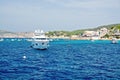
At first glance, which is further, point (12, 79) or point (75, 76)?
point (75, 76)

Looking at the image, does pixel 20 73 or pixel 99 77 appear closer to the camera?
pixel 99 77

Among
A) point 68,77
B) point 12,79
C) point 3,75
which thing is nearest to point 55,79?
point 68,77

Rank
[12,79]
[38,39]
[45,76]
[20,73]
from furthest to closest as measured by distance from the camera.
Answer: [38,39] → [20,73] → [45,76] → [12,79]

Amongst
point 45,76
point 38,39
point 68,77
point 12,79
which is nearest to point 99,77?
point 68,77

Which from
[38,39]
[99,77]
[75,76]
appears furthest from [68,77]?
[38,39]

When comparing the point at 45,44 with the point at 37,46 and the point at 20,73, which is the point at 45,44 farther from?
the point at 20,73

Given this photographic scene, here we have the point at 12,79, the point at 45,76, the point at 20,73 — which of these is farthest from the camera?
the point at 20,73

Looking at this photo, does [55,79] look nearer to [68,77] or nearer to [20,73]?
[68,77]

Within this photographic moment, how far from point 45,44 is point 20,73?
8006 cm

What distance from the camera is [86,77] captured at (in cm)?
4672

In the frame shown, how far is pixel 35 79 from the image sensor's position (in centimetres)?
4503

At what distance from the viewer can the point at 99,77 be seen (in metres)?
46.9

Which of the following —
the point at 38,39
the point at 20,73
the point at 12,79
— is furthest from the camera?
the point at 38,39

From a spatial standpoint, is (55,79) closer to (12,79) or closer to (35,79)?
(35,79)
